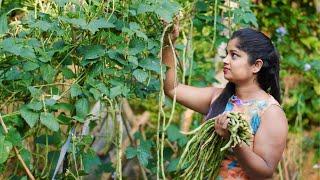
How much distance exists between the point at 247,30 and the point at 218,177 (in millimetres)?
527

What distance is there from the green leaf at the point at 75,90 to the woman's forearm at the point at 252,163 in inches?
23.4

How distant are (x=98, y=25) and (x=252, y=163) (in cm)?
69

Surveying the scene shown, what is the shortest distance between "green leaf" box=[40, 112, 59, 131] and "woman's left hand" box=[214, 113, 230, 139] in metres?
0.54

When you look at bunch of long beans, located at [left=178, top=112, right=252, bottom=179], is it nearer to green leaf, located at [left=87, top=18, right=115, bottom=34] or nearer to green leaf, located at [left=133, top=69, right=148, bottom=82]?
green leaf, located at [left=133, top=69, right=148, bottom=82]

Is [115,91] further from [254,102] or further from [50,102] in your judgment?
[254,102]

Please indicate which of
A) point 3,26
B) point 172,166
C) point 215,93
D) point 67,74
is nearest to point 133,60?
point 67,74

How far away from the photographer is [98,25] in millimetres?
2432

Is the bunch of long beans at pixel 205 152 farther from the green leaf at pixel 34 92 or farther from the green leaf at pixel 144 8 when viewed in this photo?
the green leaf at pixel 34 92

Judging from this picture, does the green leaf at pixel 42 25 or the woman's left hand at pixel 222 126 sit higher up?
the green leaf at pixel 42 25

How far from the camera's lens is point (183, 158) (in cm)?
252

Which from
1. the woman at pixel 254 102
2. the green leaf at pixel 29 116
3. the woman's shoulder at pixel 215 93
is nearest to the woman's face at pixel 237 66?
the woman at pixel 254 102

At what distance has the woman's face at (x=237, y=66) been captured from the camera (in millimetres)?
2475

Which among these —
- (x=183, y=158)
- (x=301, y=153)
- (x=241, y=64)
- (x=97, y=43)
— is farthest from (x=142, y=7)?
(x=301, y=153)

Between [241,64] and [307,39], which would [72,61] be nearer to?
[241,64]
